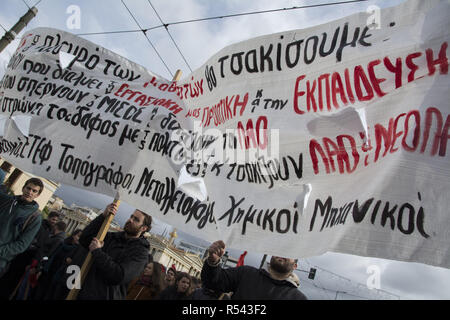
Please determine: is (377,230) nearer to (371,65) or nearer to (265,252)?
(265,252)

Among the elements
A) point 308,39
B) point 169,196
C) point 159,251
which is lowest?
point 159,251

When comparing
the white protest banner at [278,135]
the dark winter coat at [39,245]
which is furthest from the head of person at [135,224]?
the dark winter coat at [39,245]

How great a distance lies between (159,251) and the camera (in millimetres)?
64938

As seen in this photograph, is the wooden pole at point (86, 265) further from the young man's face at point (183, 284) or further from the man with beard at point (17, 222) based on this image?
the young man's face at point (183, 284)

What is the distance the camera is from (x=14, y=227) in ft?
10.5

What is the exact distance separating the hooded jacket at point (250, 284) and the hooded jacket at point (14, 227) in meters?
2.14

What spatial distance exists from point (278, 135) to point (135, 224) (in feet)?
5.67

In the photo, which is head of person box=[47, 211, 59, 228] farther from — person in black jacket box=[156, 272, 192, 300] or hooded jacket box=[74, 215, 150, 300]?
hooded jacket box=[74, 215, 150, 300]

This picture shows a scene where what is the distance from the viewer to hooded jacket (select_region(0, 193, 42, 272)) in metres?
3.12

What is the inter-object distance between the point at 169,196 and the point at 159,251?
6752 centimetres

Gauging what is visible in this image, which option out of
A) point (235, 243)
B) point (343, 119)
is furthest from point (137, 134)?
point (343, 119)

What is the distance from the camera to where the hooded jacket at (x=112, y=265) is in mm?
2422

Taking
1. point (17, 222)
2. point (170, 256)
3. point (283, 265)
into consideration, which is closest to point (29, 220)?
point (17, 222)

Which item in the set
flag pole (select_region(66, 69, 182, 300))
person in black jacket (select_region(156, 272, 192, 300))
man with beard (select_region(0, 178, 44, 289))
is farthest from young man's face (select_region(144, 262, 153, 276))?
flag pole (select_region(66, 69, 182, 300))
